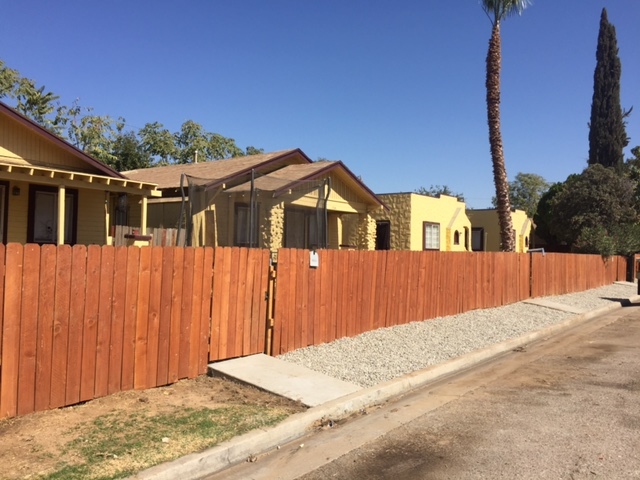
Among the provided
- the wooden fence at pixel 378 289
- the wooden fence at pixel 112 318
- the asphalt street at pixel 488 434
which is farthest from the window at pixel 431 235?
the wooden fence at pixel 112 318

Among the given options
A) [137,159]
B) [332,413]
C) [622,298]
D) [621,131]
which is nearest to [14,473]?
[332,413]

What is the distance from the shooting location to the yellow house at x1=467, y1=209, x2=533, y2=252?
3206 cm

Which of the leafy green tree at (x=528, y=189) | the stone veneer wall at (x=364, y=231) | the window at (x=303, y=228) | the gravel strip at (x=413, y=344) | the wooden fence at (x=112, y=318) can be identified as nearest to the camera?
the wooden fence at (x=112, y=318)

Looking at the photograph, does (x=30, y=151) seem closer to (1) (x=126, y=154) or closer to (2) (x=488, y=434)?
(2) (x=488, y=434)

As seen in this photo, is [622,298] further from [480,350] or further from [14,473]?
[14,473]

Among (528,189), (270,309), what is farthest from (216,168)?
(528,189)

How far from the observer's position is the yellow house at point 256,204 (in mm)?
12578

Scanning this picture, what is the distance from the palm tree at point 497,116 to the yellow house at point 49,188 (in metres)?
13.3

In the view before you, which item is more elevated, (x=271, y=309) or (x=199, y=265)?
(x=199, y=265)

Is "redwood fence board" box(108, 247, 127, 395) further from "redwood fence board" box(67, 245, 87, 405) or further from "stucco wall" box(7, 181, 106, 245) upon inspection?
"stucco wall" box(7, 181, 106, 245)

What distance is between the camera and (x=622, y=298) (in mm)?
20703

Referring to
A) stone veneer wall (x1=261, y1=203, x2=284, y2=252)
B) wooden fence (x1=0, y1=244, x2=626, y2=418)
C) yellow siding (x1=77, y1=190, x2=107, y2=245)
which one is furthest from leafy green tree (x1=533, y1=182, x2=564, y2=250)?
yellow siding (x1=77, y1=190, x2=107, y2=245)

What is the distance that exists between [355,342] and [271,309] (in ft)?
6.35

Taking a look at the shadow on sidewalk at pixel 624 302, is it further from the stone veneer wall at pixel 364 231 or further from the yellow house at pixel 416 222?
the stone veneer wall at pixel 364 231
